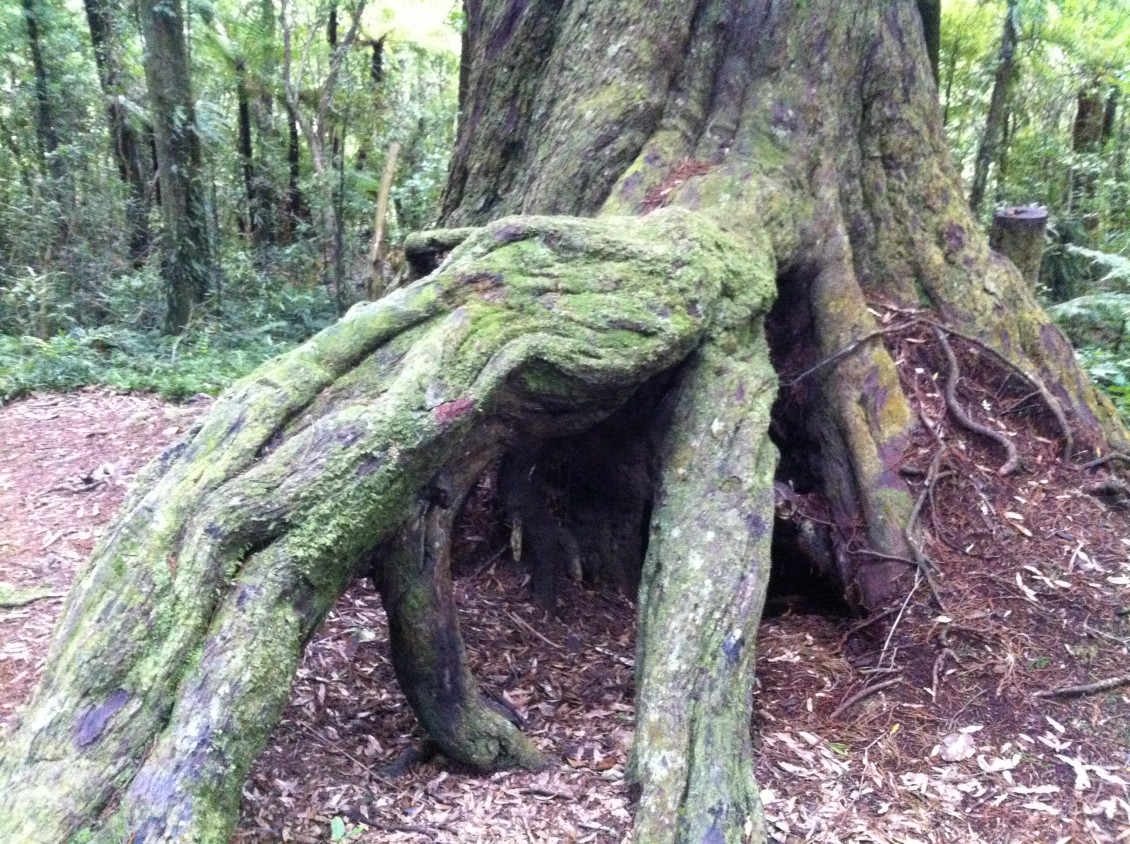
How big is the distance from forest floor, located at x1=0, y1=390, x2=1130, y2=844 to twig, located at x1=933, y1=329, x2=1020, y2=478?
87 millimetres

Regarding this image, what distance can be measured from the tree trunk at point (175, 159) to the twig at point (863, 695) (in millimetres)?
9895

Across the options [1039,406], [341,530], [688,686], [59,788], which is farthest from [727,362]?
[59,788]

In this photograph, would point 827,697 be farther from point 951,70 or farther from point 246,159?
point 246,159

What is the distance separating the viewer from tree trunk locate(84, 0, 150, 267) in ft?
45.0

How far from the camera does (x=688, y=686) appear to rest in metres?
2.93

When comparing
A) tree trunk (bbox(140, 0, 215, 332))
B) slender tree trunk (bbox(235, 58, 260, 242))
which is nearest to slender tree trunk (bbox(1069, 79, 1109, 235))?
tree trunk (bbox(140, 0, 215, 332))

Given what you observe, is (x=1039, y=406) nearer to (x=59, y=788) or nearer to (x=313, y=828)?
(x=313, y=828)

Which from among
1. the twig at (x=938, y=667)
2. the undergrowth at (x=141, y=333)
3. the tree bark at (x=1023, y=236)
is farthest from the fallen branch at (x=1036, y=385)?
the undergrowth at (x=141, y=333)

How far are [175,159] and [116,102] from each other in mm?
3178

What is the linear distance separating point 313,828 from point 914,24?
→ 5330 millimetres

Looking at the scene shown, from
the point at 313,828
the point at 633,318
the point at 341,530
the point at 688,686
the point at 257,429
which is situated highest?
the point at 633,318

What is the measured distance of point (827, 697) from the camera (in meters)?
3.76

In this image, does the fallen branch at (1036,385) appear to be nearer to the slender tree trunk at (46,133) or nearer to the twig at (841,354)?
the twig at (841,354)

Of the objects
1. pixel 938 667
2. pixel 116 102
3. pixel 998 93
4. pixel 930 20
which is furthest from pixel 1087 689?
pixel 116 102
